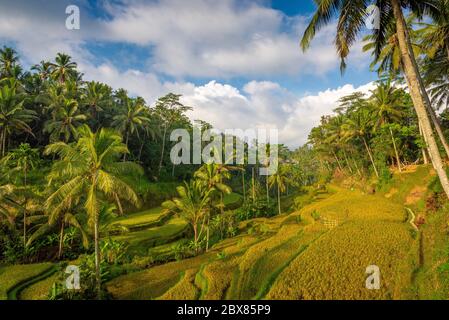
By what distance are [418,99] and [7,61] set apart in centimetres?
5074

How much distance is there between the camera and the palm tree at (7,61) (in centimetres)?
3753

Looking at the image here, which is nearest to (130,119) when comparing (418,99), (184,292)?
(184,292)

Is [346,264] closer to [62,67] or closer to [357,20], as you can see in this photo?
[357,20]

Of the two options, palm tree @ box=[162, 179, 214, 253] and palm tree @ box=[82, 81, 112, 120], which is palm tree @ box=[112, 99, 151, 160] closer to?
palm tree @ box=[82, 81, 112, 120]

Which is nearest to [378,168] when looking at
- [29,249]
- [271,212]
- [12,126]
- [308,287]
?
[271,212]

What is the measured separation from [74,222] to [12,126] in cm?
1855

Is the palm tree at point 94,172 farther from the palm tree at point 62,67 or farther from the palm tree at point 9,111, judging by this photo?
the palm tree at point 62,67

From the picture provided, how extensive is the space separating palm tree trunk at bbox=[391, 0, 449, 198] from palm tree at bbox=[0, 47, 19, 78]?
1883 inches

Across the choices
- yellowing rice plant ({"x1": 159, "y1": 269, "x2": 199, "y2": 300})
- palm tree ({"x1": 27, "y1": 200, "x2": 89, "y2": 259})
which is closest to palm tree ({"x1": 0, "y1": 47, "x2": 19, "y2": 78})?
palm tree ({"x1": 27, "y1": 200, "x2": 89, "y2": 259})

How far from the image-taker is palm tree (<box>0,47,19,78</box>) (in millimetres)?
37531

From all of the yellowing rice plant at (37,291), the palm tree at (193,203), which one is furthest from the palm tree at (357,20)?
the yellowing rice plant at (37,291)

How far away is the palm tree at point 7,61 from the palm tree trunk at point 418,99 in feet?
157

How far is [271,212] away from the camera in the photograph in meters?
35.2
